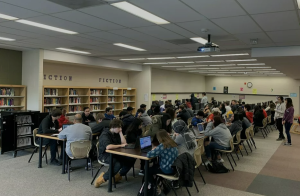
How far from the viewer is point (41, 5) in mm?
3854

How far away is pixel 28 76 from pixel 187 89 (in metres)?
12.5

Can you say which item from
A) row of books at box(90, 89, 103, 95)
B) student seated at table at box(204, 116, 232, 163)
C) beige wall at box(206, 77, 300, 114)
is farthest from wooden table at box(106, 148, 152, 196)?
beige wall at box(206, 77, 300, 114)

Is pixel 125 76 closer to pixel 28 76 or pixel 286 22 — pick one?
pixel 28 76

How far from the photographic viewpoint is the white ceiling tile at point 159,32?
208 inches

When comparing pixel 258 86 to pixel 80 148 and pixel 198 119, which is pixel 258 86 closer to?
pixel 198 119

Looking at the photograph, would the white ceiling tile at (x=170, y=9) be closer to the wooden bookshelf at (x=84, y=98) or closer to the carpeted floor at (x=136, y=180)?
the carpeted floor at (x=136, y=180)

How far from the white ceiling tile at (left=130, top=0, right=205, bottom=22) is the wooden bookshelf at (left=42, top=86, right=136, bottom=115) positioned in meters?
5.71

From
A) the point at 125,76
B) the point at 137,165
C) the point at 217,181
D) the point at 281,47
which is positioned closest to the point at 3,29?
the point at 137,165

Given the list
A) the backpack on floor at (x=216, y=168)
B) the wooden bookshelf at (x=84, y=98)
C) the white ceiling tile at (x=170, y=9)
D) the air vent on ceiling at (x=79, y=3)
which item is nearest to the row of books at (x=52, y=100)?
the wooden bookshelf at (x=84, y=98)

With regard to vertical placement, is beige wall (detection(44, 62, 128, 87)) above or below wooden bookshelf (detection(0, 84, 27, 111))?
above

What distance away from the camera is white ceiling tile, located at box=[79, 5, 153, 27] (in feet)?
13.1

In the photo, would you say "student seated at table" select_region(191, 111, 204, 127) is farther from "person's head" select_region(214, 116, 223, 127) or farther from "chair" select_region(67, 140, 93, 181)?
"chair" select_region(67, 140, 93, 181)

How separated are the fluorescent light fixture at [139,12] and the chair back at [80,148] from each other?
99.6 inches

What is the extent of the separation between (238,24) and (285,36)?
5.52 ft
